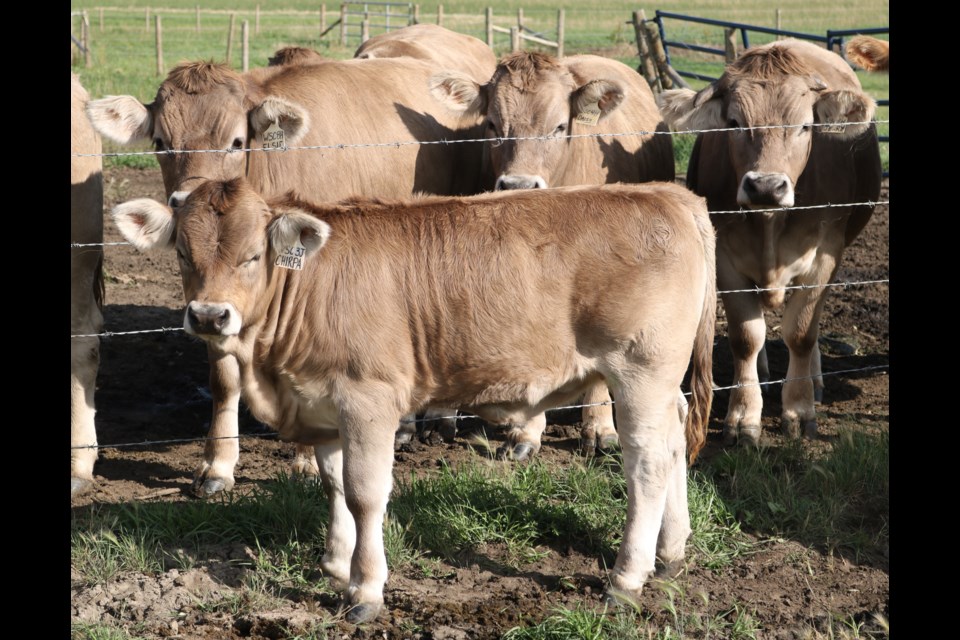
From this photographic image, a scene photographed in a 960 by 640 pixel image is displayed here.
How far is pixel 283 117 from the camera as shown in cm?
621

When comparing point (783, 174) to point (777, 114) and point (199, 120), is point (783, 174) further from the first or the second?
point (199, 120)

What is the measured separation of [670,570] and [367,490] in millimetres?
1494

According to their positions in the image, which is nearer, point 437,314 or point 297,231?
point 297,231

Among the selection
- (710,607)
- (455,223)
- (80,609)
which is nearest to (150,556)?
(80,609)

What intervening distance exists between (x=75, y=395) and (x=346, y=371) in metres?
2.51

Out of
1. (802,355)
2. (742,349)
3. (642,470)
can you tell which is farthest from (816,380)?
(642,470)

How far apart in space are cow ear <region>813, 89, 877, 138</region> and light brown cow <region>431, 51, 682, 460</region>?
1262 mm

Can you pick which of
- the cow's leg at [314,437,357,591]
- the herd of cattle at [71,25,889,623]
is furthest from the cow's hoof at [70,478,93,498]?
the cow's leg at [314,437,357,591]

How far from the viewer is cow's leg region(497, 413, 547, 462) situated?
21.8ft

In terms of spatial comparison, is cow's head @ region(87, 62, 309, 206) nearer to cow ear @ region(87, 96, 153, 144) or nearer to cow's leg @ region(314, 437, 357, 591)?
cow ear @ region(87, 96, 153, 144)

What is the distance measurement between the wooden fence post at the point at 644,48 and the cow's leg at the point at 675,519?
47.8ft

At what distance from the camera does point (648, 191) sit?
491 cm

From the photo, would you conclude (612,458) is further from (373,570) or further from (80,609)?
(80,609)

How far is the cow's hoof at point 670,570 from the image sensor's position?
4930mm
